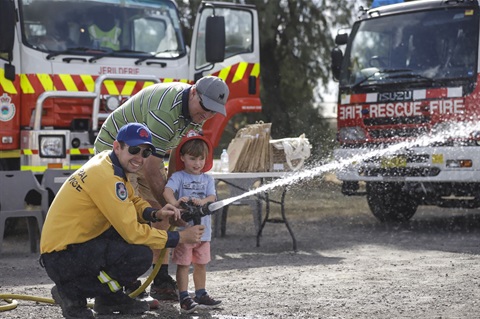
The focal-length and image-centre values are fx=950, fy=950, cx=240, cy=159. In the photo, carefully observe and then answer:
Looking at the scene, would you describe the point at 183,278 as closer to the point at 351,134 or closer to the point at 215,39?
the point at 215,39

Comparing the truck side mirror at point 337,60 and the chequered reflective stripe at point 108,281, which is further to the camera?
the truck side mirror at point 337,60

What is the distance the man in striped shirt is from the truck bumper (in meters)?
5.22

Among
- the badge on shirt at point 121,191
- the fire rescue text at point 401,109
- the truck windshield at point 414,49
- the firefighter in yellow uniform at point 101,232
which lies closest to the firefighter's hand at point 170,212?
the firefighter in yellow uniform at point 101,232

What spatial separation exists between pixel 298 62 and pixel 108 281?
1503 centimetres

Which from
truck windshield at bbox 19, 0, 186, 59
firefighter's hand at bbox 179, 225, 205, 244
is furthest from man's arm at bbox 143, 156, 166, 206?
truck windshield at bbox 19, 0, 186, 59

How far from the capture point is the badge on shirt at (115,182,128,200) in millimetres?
5723

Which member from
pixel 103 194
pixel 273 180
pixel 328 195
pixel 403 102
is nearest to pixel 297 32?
pixel 328 195

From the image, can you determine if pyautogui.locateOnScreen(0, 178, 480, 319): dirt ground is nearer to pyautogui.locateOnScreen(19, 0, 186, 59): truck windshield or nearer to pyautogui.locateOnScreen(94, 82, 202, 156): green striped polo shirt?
pyautogui.locateOnScreen(94, 82, 202, 156): green striped polo shirt

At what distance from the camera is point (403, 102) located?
1164cm

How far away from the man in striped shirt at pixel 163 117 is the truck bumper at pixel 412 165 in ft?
17.1

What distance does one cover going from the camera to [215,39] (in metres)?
10.7

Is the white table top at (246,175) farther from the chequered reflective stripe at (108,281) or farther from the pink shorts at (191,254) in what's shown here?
the chequered reflective stripe at (108,281)

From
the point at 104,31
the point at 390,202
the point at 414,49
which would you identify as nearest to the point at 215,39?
the point at 104,31

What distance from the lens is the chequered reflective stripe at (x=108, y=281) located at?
5906 millimetres
